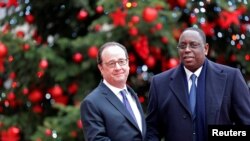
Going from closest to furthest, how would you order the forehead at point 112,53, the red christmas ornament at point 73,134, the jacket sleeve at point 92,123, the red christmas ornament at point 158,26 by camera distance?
the jacket sleeve at point 92,123, the forehead at point 112,53, the red christmas ornament at point 158,26, the red christmas ornament at point 73,134

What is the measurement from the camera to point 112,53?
4004mm

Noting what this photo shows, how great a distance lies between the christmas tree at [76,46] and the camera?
6.40 meters

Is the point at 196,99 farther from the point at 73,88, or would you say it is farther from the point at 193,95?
the point at 73,88

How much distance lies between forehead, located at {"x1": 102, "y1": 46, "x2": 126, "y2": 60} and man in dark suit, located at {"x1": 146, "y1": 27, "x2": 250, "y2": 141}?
38 cm

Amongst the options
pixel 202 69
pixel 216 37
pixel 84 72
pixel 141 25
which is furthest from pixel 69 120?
pixel 202 69

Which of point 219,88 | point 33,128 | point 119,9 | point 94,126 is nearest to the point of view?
point 94,126

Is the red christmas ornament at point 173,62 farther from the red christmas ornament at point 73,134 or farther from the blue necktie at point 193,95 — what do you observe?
the blue necktie at point 193,95

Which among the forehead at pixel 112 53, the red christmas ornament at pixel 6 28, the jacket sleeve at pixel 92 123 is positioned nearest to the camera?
the jacket sleeve at pixel 92 123

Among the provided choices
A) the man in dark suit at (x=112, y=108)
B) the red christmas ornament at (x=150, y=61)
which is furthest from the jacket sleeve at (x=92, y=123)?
the red christmas ornament at (x=150, y=61)

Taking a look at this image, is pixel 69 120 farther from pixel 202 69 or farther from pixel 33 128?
pixel 202 69

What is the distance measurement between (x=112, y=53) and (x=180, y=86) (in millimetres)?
512

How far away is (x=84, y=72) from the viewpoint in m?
6.68

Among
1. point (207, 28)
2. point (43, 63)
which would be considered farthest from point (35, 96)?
point (207, 28)

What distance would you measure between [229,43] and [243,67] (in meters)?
0.30
